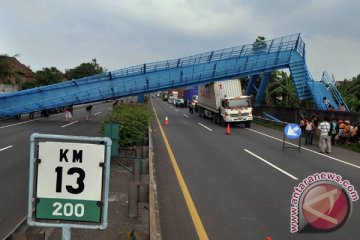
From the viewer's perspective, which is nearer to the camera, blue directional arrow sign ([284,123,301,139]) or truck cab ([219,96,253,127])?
blue directional arrow sign ([284,123,301,139])

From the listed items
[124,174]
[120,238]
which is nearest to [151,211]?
[120,238]

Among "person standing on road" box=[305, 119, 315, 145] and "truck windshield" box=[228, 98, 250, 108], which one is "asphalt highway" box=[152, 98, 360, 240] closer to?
"person standing on road" box=[305, 119, 315, 145]

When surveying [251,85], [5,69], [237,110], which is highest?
[5,69]

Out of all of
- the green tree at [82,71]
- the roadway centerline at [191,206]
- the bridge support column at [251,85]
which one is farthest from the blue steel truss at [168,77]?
the green tree at [82,71]

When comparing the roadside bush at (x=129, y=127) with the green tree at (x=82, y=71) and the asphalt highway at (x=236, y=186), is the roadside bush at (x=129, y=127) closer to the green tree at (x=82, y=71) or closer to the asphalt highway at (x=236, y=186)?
the asphalt highway at (x=236, y=186)

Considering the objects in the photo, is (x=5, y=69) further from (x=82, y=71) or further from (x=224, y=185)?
(x=82, y=71)

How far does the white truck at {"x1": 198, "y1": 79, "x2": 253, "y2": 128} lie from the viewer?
3197 centimetres

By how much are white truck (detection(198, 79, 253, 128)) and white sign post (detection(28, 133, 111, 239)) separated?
2849cm

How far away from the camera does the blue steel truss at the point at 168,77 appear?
1284 inches

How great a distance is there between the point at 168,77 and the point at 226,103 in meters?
5.06

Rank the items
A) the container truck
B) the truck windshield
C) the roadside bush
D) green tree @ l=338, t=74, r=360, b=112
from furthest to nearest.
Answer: the container truck < green tree @ l=338, t=74, r=360, b=112 < the truck windshield < the roadside bush

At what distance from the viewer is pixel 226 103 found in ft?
106

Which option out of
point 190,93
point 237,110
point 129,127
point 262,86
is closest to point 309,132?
point 237,110

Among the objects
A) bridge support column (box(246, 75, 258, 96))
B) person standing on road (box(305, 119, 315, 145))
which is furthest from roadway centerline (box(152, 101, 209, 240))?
bridge support column (box(246, 75, 258, 96))
